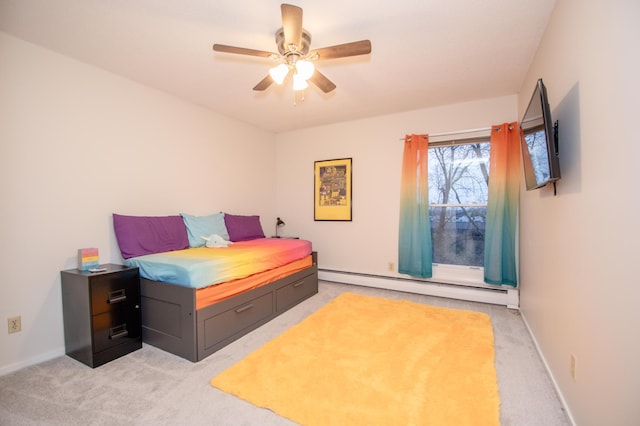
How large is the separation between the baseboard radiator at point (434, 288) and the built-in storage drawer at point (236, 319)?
1.64 metres

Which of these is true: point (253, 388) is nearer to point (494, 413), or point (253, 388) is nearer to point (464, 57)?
point (494, 413)

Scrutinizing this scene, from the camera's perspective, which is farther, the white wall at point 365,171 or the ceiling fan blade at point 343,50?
the white wall at point 365,171

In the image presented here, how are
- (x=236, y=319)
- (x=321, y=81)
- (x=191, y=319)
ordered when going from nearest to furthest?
(x=191, y=319) → (x=321, y=81) → (x=236, y=319)

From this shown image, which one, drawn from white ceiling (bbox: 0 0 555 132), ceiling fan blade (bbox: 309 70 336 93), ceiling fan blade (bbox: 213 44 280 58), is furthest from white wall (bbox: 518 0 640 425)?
ceiling fan blade (bbox: 213 44 280 58)

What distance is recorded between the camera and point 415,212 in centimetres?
365

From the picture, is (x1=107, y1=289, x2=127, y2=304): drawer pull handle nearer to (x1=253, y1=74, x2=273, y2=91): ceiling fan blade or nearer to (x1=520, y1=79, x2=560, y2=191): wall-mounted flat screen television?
(x1=253, y1=74, x2=273, y2=91): ceiling fan blade

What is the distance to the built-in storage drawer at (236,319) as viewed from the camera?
7.18 feet

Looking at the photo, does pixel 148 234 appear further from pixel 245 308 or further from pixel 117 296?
pixel 245 308

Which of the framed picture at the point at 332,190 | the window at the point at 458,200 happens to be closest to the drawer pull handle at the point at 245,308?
the framed picture at the point at 332,190

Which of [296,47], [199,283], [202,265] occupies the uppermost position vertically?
[296,47]

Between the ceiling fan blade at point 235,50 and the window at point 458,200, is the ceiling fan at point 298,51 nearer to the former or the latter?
the ceiling fan blade at point 235,50

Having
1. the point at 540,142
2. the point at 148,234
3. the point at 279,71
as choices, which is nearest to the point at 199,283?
the point at 148,234

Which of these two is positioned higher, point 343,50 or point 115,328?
point 343,50

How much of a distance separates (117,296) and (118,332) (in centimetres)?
29
